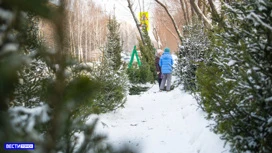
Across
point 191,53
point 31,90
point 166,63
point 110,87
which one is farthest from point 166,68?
point 31,90

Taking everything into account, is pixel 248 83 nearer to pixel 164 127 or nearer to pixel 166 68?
pixel 164 127

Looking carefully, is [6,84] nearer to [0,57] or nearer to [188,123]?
[0,57]

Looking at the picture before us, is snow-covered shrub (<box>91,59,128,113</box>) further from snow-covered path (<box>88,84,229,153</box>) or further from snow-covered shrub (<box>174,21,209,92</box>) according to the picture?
snow-covered shrub (<box>174,21,209,92</box>)

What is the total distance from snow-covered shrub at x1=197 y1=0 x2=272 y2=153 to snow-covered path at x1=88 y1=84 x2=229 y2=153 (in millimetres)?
791

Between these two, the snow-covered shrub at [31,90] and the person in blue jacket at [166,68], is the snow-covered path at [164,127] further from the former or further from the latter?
the person in blue jacket at [166,68]

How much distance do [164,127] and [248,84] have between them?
348 cm

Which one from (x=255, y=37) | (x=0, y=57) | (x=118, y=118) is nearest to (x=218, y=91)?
Result: (x=255, y=37)

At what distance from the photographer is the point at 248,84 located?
2.24 metres

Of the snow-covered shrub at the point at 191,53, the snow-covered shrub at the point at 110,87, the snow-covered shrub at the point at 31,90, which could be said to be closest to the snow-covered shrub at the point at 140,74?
the snow-covered shrub at the point at 191,53

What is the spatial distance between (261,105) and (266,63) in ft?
1.15

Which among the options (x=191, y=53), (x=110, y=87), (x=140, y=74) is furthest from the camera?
(x=140, y=74)

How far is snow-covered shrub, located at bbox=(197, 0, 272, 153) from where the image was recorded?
2139mm

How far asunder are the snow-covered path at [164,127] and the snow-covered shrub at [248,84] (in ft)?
2.60

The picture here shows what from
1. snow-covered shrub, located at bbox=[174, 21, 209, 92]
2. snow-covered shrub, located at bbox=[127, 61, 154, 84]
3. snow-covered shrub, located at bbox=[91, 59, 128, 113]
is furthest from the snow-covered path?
snow-covered shrub, located at bbox=[127, 61, 154, 84]
